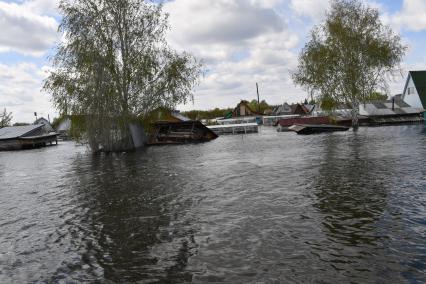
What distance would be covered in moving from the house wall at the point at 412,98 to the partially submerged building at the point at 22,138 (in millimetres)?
61094

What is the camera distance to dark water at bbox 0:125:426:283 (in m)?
6.63

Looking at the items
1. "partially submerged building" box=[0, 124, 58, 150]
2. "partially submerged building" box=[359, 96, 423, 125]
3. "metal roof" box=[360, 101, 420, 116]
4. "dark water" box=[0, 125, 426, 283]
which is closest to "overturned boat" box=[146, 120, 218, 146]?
"partially submerged building" box=[0, 124, 58, 150]

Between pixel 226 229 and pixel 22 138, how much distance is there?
2160 inches

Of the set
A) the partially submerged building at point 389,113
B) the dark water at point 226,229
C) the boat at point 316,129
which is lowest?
the dark water at point 226,229

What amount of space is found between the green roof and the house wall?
0.59 m

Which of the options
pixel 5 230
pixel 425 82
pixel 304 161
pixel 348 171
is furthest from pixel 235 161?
pixel 425 82

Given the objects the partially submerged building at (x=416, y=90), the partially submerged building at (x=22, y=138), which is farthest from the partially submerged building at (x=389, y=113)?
the partially submerged building at (x=22, y=138)

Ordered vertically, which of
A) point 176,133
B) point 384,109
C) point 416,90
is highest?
point 416,90

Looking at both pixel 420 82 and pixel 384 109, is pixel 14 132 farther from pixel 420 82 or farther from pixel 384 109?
pixel 420 82

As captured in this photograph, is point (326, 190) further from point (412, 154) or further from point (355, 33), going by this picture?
point (355, 33)

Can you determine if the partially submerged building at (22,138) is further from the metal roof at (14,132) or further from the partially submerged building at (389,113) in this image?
the partially submerged building at (389,113)

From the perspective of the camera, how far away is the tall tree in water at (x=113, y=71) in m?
32.8

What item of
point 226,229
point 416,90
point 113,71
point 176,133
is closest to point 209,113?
point 416,90

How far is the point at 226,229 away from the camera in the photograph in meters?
8.98
